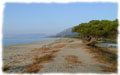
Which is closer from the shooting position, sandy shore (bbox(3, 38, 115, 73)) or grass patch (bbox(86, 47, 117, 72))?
grass patch (bbox(86, 47, 117, 72))

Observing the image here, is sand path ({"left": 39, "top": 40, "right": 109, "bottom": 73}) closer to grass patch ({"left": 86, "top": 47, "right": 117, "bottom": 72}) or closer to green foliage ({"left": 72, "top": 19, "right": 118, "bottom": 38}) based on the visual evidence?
grass patch ({"left": 86, "top": 47, "right": 117, "bottom": 72})

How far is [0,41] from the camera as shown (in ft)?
10.9

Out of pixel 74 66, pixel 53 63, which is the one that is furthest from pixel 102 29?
pixel 53 63

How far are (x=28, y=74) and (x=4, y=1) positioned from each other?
2.85 metres

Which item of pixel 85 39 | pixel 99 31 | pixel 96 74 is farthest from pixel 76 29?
pixel 96 74

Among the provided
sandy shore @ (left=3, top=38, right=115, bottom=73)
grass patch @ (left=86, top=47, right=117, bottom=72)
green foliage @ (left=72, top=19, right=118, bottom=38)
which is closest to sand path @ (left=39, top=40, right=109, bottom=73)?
→ sandy shore @ (left=3, top=38, right=115, bottom=73)

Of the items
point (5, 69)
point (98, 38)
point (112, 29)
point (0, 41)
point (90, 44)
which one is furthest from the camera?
point (90, 44)

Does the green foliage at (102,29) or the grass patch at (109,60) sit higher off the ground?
the green foliage at (102,29)

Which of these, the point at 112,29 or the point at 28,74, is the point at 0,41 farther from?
the point at 112,29

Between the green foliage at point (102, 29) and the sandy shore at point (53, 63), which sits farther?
the green foliage at point (102, 29)

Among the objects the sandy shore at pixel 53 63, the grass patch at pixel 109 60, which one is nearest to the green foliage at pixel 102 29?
the grass patch at pixel 109 60

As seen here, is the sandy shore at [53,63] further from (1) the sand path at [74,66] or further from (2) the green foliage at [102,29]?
(2) the green foliage at [102,29]

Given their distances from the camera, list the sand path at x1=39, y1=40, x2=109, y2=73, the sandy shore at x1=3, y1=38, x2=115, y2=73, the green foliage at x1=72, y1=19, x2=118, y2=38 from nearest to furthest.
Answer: the sand path at x1=39, y1=40, x2=109, y2=73
the sandy shore at x1=3, y1=38, x2=115, y2=73
the green foliage at x1=72, y1=19, x2=118, y2=38

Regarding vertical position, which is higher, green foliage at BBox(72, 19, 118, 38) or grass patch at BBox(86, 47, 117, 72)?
green foliage at BBox(72, 19, 118, 38)
